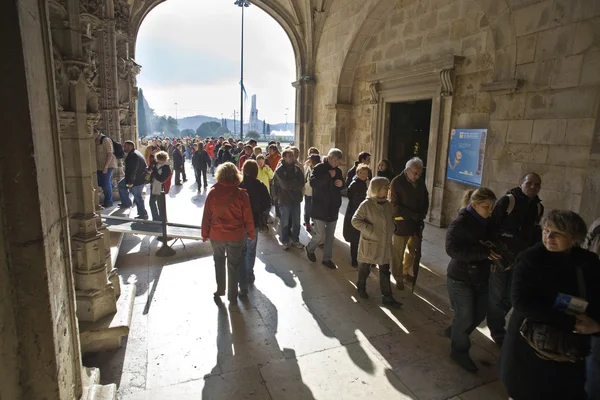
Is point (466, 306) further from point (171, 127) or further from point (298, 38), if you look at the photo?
point (171, 127)

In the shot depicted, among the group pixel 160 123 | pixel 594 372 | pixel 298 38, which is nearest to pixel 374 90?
pixel 298 38

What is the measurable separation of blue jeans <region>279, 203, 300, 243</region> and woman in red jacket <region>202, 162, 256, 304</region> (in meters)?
1.84

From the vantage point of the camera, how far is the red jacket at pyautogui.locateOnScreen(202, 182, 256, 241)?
3494mm

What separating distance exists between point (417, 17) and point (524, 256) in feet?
22.0

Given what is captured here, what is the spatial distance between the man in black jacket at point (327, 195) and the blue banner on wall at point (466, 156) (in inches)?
103

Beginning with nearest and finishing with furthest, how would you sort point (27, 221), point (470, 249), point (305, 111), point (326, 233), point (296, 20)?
1. point (27, 221)
2. point (470, 249)
3. point (326, 233)
4. point (296, 20)
5. point (305, 111)

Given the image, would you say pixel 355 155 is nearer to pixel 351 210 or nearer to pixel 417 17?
pixel 417 17

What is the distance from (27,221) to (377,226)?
9.98ft

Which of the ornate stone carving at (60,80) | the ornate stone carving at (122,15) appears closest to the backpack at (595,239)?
the ornate stone carving at (60,80)

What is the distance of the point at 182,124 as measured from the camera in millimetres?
141500

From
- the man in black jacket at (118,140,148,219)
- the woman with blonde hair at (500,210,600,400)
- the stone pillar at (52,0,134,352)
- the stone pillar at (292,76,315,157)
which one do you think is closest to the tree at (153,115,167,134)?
the stone pillar at (292,76,315,157)

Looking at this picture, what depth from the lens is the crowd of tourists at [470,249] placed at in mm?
1717

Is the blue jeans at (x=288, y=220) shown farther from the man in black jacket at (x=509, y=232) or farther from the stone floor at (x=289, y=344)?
the man in black jacket at (x=509, y=232)

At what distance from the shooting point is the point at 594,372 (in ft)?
7.00
